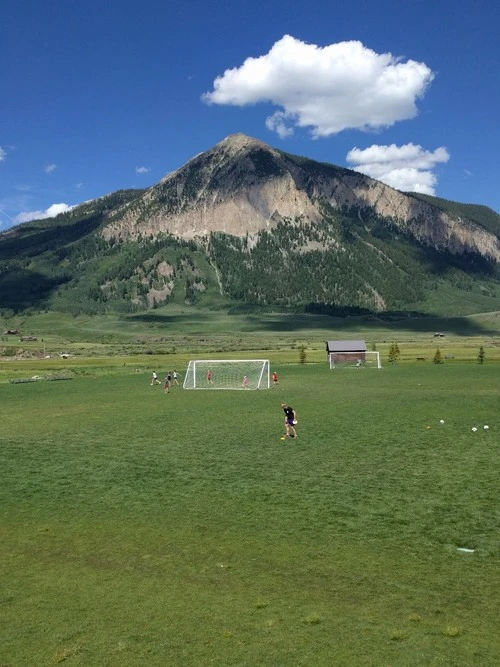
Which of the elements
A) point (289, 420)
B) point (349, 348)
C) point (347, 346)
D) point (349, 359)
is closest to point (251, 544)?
point (289, 420)

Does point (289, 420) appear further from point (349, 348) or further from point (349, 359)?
point (349, 348)

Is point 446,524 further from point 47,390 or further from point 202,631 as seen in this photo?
point 47,390

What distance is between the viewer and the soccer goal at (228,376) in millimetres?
66438

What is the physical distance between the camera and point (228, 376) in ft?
246

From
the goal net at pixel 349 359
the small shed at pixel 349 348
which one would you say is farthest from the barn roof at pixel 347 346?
the goal net at pixel 349 359

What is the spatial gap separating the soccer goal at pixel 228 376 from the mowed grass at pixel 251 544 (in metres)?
29.1

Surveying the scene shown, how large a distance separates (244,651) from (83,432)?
26790 mm

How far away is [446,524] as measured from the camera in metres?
18.1

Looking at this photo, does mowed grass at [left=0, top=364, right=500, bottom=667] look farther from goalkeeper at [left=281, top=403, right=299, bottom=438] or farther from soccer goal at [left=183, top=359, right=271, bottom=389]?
soccer goal at [left=183, top=359, right=271, bottom=389]

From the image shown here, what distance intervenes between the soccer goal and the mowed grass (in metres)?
29.1

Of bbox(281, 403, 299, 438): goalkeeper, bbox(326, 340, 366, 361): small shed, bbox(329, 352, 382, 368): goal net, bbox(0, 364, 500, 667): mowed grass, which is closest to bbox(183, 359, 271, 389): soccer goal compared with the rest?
bbox(329, 352, 382, 368): goal net

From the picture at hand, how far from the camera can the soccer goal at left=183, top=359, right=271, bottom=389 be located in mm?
66438

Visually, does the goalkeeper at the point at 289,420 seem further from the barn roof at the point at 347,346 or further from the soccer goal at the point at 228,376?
the barn roof at the point at 347,346

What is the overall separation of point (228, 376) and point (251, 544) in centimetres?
5823
